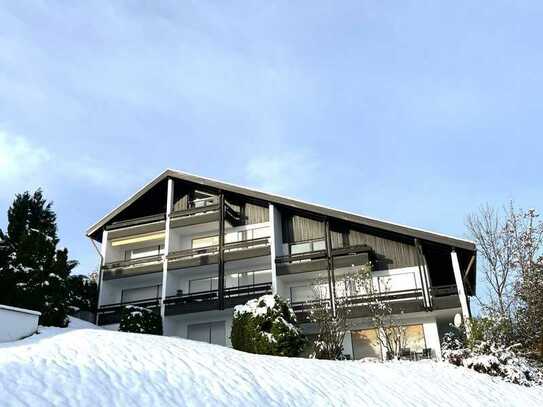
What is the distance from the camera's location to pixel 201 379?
36.5 ft

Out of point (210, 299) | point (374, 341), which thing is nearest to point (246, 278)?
point (210, 299)

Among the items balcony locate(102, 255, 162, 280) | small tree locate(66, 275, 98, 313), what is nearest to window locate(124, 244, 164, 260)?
balcony locate(102, 255, 162, 280)

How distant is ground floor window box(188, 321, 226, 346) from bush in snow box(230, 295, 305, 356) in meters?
7.75

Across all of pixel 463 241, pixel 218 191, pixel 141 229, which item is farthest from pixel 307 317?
pixel 141 229

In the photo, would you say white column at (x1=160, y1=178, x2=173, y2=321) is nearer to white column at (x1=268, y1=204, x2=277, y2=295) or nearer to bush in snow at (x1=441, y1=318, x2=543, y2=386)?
white column at (x1=268, y1=204, x2=277, y2=295)

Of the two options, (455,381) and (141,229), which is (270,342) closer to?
(455,381)

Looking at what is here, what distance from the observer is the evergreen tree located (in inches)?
788

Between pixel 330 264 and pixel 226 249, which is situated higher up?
pixel 226 249

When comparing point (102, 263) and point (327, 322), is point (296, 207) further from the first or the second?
point (102, 263)

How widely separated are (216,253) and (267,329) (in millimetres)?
10248

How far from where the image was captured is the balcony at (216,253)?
97.8 ft

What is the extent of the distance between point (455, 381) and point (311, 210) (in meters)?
14.9

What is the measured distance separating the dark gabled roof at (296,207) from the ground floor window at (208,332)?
26.4 feet

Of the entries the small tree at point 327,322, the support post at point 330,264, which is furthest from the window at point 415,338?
the support post at point 330,264
